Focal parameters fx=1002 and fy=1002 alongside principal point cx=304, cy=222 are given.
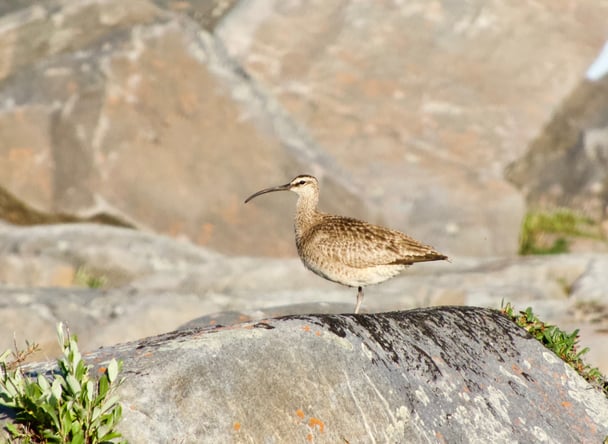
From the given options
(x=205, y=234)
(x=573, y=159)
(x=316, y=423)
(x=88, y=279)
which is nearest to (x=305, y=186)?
(x=88, y=279)

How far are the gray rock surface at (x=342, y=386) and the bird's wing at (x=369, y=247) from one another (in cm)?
243

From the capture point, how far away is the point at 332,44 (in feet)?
81.8

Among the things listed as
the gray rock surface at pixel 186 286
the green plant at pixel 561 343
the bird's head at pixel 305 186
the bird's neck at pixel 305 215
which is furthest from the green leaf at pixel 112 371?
the gray rock surface at pixel 186 286

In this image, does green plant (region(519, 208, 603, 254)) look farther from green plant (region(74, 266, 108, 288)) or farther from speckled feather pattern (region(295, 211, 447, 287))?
speckled feather pattern (region(295, 211, 447, 287))

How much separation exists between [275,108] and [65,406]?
15800 millimetres

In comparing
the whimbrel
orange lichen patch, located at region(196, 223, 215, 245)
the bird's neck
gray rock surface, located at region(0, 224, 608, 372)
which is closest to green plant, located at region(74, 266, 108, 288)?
gray rock surface, located at region(0, 224, 608, 372)

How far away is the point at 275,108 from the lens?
2197cm

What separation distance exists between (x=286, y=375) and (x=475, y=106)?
18.9 meters

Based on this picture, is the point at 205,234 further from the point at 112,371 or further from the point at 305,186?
the point at 112,371

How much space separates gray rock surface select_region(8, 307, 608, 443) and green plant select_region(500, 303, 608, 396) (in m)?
0.84

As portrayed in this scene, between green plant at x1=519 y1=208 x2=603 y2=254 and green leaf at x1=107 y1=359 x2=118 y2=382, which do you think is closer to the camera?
green leaf at x1=107 y1=359 x2=118 y2=382

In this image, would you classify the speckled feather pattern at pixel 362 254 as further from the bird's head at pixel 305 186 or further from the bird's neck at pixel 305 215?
the bird's head at pixel 305 186

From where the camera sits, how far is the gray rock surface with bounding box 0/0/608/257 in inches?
792

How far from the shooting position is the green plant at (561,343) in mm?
10391
